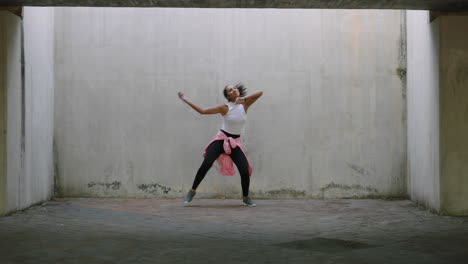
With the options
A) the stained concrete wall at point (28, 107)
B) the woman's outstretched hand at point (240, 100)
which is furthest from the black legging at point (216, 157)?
the stained concrete wall at point (28, 107)

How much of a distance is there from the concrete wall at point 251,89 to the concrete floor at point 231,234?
0.83 metres

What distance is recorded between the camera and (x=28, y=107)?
7930 millimetres

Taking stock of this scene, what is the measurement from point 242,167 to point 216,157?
42 centimetres

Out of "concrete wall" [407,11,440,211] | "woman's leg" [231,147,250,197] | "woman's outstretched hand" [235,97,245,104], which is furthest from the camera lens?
"woman's outstretched hand" [235,97,245,104]

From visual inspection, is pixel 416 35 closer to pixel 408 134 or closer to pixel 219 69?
pixel 408 134

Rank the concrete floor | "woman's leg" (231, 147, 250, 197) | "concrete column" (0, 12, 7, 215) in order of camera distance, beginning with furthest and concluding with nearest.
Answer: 1. "woman's leg" (231, 147, 250, 197)
2. "concrete column" (0, 12, 7, 215)
3. the concrete floor

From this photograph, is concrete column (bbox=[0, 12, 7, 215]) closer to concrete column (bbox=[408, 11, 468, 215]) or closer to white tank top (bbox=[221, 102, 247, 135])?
white tank top (bbox=[221, 102, 247, 135])

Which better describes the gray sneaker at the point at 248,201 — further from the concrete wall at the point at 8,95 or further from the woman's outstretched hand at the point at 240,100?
the concrete wall at the point at 8,95

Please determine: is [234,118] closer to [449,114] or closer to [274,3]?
[274,3]

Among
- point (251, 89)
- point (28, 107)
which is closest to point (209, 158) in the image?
point (251, 89)

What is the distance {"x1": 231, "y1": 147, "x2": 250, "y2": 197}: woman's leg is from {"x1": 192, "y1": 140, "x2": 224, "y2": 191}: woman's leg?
22 centimetres

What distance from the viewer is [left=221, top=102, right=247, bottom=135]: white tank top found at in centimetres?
848

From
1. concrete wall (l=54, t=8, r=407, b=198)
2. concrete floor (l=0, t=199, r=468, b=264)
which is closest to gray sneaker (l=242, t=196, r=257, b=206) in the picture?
concrete floor (l=0, t=199, r=468, b=264)

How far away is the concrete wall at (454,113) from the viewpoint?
7.23 m
